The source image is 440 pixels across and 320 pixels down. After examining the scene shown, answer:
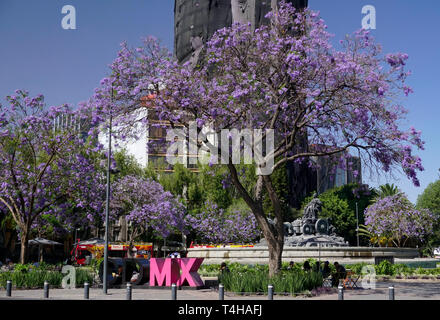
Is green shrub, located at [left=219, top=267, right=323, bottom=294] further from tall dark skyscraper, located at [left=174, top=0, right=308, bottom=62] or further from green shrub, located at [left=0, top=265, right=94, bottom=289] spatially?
tall dark skyscraper, located at [left=174, top=0, right=308, bottom=62]

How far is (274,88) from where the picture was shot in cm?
2078

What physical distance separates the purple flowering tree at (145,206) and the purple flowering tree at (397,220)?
2164 cm

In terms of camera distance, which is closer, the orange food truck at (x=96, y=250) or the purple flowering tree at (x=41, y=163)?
the purple flowering tree at (x=41, y=163)

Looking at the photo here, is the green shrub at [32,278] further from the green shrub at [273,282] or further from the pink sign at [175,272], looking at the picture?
the green shrub at [273,282]

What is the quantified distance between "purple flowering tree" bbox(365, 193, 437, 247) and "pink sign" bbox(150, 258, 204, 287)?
37247 mm

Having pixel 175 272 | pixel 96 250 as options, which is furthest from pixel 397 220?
pixel 175 272

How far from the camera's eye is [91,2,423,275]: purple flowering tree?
19625 millimetres

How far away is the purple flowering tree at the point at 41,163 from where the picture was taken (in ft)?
84.8

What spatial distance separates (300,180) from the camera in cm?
7981

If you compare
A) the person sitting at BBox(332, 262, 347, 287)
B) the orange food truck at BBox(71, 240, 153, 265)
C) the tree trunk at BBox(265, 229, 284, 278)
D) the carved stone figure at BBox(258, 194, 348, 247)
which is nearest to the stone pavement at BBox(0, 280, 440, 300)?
the person sitting at BBox(332, 262, 347, 287)

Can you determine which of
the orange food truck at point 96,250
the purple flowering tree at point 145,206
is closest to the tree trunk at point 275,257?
the purple flowering tree at point 145,206

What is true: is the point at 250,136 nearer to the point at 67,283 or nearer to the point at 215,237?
the point at 67,283

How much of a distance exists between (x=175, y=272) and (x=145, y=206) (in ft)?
77.6
